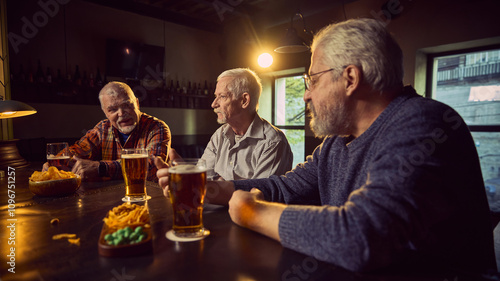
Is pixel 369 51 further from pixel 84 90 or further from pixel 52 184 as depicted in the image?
pixel 84 90

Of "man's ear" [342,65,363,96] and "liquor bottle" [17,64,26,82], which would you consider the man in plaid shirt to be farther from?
"liquor bottle" [17,64,26,82]

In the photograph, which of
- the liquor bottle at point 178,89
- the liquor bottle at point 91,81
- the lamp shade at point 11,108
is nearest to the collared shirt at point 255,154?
the lamp shade at point 11,108

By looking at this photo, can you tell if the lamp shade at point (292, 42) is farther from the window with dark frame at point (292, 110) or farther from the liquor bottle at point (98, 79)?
the liquor bottle at point (98, 79)

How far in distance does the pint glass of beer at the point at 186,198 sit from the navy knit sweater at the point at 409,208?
27 centimetres

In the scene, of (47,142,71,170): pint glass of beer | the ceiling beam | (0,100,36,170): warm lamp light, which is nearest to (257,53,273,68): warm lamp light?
the ceiling beam

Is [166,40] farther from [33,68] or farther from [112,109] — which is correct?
[112,109]

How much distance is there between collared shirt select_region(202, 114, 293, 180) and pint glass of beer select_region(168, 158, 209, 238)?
1.06 m

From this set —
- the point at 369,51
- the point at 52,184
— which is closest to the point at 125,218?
the point at 52,184

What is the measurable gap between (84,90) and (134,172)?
3.92 meters

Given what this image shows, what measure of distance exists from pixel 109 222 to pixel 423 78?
4.31 m

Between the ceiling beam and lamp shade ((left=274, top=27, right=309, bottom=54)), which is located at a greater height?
the ceiling beam

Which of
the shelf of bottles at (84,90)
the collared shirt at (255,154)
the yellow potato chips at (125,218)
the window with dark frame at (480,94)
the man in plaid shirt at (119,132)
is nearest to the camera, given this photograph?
the yellow potato chips at (125,218)

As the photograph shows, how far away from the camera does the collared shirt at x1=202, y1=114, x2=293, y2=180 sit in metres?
1.93

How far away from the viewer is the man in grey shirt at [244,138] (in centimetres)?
196
